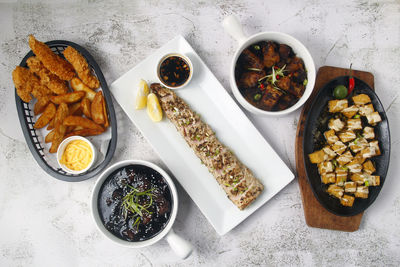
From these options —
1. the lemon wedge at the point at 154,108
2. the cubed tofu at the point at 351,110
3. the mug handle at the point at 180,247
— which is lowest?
the cubed tofu at the point at 351,110

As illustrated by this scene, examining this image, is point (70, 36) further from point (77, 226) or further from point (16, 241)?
point (16, 241)

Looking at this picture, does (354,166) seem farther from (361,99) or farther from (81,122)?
(81,122)

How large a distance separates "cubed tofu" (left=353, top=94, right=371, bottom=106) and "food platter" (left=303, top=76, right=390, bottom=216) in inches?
2.3

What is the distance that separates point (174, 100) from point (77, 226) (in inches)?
55.3

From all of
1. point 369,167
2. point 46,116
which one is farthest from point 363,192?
point 46,116

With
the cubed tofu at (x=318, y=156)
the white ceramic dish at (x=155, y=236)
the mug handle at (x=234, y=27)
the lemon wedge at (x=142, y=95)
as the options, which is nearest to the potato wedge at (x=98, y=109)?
the lemon wedge at (x=142, y=95)

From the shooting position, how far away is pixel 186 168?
7.62ft

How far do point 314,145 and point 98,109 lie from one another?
1814 millimetres

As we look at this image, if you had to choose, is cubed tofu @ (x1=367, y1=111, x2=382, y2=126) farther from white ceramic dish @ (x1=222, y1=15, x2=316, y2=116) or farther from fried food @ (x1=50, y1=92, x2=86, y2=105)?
fried food @ (x1=50, y1=92, x2=86, y2=105)

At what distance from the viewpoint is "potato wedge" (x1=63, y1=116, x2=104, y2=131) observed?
7.30 ft

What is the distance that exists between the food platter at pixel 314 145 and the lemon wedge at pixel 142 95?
1324mm

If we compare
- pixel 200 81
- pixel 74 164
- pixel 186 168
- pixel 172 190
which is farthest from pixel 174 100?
pixel 74 164

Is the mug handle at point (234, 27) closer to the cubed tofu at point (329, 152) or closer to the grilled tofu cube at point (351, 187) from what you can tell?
the cubed tofu at point (329, 152)

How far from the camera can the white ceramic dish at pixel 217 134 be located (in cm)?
227
